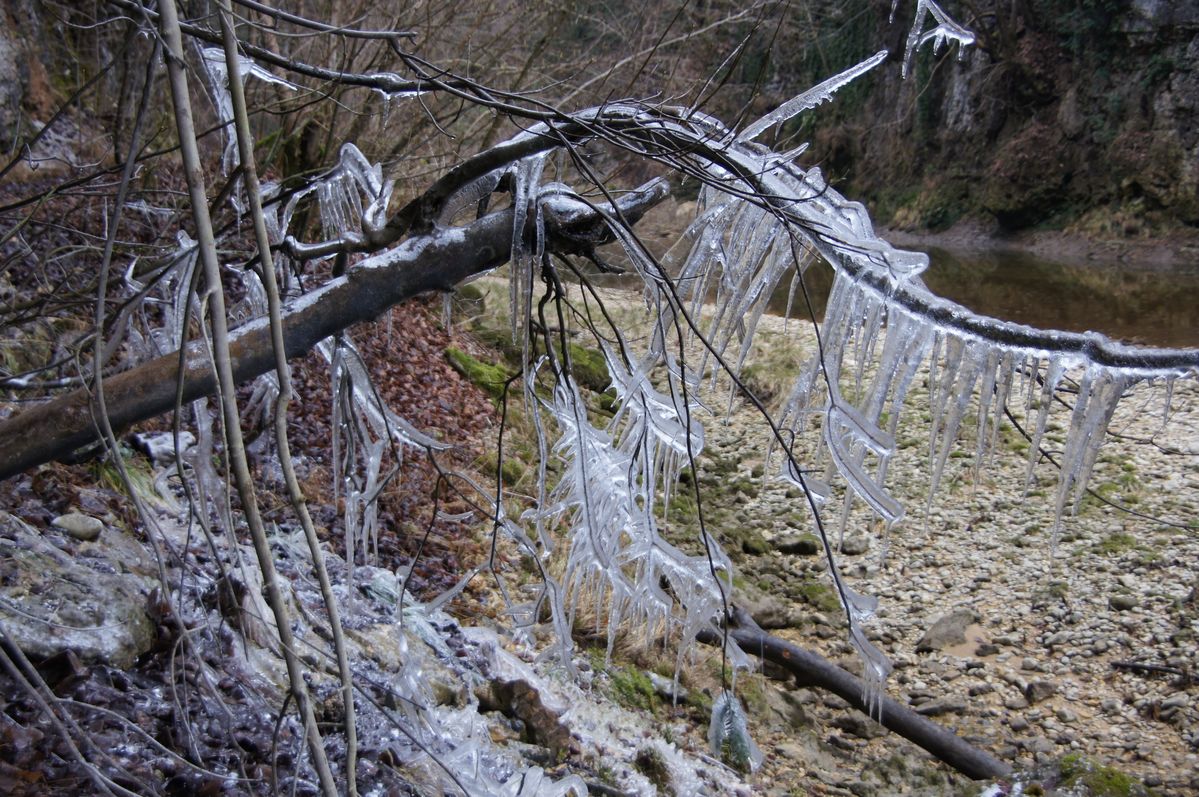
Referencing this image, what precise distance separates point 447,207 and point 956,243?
20133mm

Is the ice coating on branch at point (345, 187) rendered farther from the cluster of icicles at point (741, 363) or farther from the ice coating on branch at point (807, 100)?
the ice coating on branch at point (807, 100)

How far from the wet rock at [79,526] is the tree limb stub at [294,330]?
1.48 meters

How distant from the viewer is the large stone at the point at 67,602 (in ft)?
9.03

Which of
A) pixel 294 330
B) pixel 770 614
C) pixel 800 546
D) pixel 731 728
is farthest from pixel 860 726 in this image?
pixel 294 330

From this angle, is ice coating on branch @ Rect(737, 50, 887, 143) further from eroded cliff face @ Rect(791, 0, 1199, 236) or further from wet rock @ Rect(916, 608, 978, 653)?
eroded cliff face @ Rect(791, 0, 1199, 236)

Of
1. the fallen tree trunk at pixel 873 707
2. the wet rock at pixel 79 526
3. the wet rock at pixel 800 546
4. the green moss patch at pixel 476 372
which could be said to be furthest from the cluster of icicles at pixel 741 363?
the green moss patch at pixel 476 372

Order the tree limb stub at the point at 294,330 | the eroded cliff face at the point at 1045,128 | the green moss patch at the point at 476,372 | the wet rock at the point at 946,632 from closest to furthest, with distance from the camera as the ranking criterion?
the tree limb stub at the point at 294,330, the wet rock at the point at 946,632, the green moss patch at the point at 476,372, the eroded cliff face at the point at 1045,128

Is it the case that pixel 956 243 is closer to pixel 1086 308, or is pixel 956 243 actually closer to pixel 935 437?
pixel 1086 308

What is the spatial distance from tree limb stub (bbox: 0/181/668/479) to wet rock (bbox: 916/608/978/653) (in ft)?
16.8

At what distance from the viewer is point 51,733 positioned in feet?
7.96

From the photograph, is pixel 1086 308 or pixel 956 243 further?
pixel 956 243

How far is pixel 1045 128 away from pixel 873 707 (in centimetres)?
1814

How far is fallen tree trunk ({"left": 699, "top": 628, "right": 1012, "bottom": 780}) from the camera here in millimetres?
4812

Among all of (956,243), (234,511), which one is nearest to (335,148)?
(234,511)
